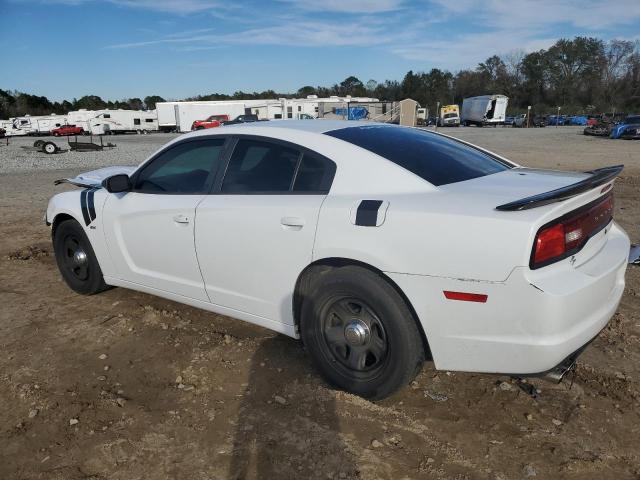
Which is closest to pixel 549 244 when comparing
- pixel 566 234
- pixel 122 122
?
pixel 566 234

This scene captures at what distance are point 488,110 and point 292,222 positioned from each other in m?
61.3

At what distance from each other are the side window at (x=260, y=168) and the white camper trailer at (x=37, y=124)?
6833 centimetres

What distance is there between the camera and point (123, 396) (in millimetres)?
3072

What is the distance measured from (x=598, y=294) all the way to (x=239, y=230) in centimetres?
203

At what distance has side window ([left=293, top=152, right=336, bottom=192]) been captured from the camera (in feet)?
9.64

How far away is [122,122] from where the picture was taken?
201 feet

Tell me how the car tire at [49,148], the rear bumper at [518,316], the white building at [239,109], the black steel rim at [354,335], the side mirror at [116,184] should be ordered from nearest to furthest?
the rear bumper at [518,316] → the black steel rim at [354,335] → the side mirror at [116,184] → the car tire at [49,148] → the white building at [239,109]

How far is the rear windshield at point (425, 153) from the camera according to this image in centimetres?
290

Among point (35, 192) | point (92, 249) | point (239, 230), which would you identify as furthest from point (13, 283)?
point (35, 192)

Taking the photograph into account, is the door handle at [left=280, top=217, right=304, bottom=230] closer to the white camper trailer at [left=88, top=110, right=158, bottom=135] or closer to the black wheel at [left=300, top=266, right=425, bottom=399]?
the black wheel at [left=300, top=266, right=425, bottom=399]

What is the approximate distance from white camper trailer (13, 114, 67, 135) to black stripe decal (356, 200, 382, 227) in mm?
69388

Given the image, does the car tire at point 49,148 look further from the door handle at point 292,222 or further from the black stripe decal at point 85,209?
the door handle at point 292,222

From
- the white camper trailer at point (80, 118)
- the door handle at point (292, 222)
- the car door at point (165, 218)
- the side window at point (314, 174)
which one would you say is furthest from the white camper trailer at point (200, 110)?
the door handle at point (292, 222)

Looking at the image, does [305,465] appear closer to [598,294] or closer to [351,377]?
[351,377]
